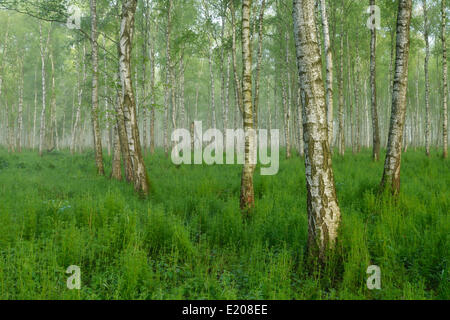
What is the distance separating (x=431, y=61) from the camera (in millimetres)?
30891

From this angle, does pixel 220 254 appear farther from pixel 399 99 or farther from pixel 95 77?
pixel 95 77

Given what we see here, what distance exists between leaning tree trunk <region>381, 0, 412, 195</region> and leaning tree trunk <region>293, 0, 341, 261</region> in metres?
3.19

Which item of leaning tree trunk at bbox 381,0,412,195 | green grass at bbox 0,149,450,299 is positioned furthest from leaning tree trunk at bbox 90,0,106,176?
leaning tree trunk at bbox 381,0,412,195

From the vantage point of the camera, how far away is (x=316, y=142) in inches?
127

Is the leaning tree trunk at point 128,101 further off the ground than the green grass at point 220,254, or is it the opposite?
the leaning tree trunk at point 128,101

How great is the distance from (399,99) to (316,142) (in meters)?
3.88

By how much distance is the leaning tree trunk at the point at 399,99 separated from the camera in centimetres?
561

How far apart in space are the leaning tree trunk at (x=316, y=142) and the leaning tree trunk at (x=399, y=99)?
126 inches

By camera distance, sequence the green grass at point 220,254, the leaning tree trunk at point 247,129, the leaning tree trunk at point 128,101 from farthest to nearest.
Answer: the leaning tree trunk at point 128,101, the leaning tree trunk at point 247,129, the green grass at point 220,254

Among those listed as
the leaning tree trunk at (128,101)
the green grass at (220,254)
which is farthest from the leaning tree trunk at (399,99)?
the leaning tree trunk at (128,101)

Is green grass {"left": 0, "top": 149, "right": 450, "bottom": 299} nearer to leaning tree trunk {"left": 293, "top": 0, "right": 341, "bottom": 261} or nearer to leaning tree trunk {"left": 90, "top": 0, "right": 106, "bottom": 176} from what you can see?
leaning tree trunk {"left": 293, "top": 0, "right": 341, "bottom": 261}

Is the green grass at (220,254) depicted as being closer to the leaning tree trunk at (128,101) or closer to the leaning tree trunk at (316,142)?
the leaning tree trunk at (316,142)

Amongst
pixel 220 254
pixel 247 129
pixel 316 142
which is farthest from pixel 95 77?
pixel 316 142
